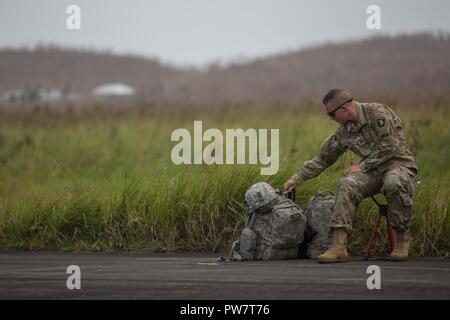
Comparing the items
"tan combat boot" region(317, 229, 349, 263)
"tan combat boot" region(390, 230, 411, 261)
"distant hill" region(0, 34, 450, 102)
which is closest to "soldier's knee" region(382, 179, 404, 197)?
"tan combat boot" region(390, 230, 411, 261)

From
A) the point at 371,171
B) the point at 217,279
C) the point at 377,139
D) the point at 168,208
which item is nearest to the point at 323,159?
the point at 371,171

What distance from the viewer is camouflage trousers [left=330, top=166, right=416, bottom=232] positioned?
42.0 ft

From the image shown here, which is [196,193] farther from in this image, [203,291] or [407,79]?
[407,79]

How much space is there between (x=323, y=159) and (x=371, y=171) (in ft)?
2.19

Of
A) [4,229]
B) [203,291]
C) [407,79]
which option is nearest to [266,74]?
[407,79]

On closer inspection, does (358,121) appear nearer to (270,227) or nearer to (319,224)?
(319,224)

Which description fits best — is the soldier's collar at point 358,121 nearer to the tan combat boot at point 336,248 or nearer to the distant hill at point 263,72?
the tan combat boot at point 336,248

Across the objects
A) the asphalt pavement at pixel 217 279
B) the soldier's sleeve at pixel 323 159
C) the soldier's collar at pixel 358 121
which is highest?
the soldier's collar at pixel 358 121

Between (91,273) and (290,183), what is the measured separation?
2.57 meters

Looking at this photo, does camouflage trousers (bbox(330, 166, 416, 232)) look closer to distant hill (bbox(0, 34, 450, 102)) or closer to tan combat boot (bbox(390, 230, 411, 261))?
tan combat boot (bbox(390, 230, 411, 261))

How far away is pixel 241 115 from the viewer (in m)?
31.0

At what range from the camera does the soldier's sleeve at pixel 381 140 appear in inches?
512

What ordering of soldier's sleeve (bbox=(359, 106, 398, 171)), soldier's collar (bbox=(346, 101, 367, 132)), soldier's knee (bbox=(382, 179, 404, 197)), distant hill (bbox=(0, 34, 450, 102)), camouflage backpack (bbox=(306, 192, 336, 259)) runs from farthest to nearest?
distant hill (bbox=(0, 34, 450, 102)) → camouflage backpack (bbox=(306, 192, 336, 259)) → soldier's collar (bbox=(346, 101, 367, 132)) → soldier's sleeve (bbox=(359, 106, 398, 171)) → soldier's knee (bbox=(382, 179, 404, 197))

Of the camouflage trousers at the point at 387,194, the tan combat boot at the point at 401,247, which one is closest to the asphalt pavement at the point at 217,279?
the tan combat boot at the point at 401,247
